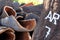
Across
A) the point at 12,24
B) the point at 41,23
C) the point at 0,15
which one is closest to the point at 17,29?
the point at 12,24

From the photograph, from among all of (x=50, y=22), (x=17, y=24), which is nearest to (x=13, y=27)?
(x=17, y=24)

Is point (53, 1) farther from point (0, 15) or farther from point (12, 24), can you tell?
point (0, 15)

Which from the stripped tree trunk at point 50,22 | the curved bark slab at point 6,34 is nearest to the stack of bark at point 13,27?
the curved bark slab at point 6,34

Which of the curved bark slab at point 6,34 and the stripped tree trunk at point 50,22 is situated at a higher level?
the stripped tree trunk at point 50,22

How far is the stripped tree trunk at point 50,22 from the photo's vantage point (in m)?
1.04

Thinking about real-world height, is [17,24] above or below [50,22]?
below

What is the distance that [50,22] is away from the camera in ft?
3.49

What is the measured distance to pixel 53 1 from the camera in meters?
1.06

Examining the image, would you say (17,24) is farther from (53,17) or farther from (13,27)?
(53,17)

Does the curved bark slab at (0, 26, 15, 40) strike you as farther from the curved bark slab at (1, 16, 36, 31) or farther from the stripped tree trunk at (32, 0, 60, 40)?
the stripped tree trunk at (32, 0, 60, 40)

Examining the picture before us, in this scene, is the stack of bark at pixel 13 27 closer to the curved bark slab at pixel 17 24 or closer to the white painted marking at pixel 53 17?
the curved bark slab at pixel 17 24

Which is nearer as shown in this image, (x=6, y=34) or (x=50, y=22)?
(x=50, y=22)

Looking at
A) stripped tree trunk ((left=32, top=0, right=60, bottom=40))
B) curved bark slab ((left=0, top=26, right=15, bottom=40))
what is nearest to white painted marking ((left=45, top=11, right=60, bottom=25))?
stripped tree trunk ((left=32, top=0, right=60, bottom=40))

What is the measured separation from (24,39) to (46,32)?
0.74 meters
